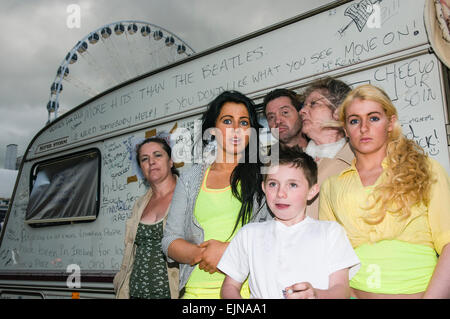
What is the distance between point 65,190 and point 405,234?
3704mm

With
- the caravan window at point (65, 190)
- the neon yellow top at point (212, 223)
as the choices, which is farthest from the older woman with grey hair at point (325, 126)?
the caravan window at point (65, 190)

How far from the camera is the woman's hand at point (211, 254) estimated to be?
2.13 meters

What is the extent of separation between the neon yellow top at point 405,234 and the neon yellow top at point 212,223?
0.61m

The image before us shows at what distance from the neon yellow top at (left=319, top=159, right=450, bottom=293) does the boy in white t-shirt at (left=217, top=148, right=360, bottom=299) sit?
0.17 m

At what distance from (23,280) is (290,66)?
3.94 metres

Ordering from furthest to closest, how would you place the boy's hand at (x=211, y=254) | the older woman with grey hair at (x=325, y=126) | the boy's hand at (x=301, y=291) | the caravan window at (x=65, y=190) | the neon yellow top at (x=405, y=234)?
1. the caravan window at (x=65, y=190)
2. the older woman with grey hair at (x=325, y=126)
3. the boy's hand at (x=211, y=254)
4. the neon yellow top at (x=405, y=234)
5. the boy's hand at (x=301, y=291)

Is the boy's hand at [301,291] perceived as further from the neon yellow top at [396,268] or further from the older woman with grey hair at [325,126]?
the older woman with grey hair at [325,126]

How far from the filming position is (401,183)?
1.88 meters

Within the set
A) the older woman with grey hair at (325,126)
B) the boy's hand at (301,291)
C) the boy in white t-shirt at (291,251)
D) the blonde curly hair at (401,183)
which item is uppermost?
the older woman with grey hair at (325,126)

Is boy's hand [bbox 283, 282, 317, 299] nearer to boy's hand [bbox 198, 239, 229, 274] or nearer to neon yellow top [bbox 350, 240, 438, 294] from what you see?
neon yellow top [bbox 350, 240, 438, 294]

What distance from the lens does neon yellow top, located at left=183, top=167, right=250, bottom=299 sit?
215 centimetres

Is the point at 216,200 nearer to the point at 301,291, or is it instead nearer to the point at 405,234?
the point at 301,291

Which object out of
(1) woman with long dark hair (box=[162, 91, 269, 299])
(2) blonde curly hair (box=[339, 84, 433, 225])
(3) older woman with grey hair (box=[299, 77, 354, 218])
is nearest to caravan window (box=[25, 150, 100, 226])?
(1) woman with long dark hair (box=[162, 91, 269, 299])
